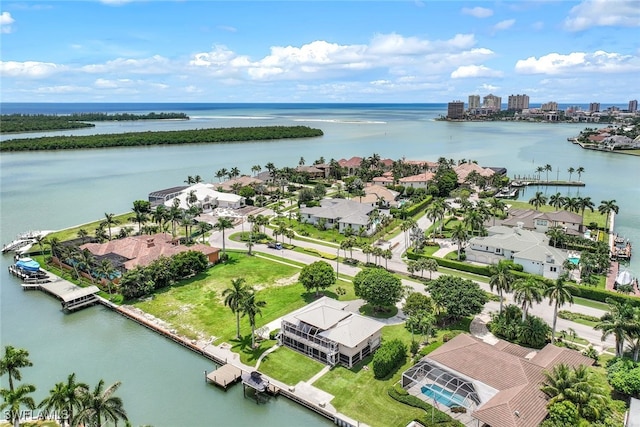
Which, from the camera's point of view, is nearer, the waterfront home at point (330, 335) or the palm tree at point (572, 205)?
the waterfront home at point (330, 335)

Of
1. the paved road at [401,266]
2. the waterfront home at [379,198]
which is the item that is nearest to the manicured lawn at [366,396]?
the paved road at [401,266]

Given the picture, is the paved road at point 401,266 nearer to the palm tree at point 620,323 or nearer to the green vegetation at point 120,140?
the palm tree at point 620,323

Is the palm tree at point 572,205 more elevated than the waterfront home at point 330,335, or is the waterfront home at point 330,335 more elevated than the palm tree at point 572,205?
the palm tree at point 572,205

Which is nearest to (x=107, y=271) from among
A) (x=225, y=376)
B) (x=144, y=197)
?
(x=225, y=376)

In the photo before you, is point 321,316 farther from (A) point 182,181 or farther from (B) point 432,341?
(A) point 182,181

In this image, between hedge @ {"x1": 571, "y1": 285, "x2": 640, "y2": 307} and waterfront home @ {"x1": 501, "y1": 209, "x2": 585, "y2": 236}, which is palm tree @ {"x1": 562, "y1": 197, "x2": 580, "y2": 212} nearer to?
waterfront home @ {"x1": 501, "y1": 209, "x2": 585, "y2": 236}

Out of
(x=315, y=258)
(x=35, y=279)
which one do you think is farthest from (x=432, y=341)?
(x=35, y=279)

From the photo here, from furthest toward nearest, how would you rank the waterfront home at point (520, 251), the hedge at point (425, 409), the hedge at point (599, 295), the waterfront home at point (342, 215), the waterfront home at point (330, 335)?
the waterfront home at point (342, 215) → the waterfront home at point (520, 251) → the hedge at point (599, 295) → the waterfront home at point (330, 335) → the hedge at point (425, 409)
